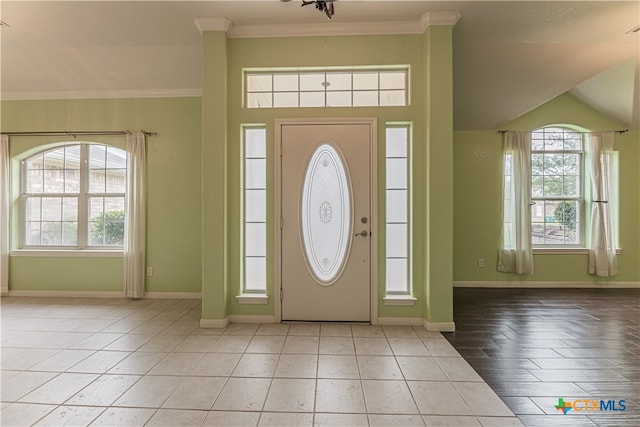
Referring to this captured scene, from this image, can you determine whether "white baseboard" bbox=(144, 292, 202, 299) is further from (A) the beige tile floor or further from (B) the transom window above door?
(B) the transom window above door

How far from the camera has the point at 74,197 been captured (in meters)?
4.59

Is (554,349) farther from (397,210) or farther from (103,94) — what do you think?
(103,94)

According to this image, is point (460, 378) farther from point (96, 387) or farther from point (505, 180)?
point (505, 180)

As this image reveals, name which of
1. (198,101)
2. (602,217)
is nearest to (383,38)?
(198,101)

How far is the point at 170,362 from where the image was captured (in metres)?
2.46

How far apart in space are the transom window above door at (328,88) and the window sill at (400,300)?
197 centimetres

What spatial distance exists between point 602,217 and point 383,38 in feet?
14.3

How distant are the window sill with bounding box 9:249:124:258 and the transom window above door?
2860 millimetres

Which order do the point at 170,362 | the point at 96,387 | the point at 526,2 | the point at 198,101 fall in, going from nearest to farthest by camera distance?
the point at 96,387, the point at 170,362, the point at 526,2, the point at 198,101

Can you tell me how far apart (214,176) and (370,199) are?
1582 millimetres

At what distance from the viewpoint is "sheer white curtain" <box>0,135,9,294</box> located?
4.39 m

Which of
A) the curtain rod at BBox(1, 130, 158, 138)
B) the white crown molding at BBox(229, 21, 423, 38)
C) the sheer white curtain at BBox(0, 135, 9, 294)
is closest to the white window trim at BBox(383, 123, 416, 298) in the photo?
the white crown molding at BBox(229, 21, 423, 38)

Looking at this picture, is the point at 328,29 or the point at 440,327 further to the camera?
the point at 328,29

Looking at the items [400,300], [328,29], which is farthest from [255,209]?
[328,29]
